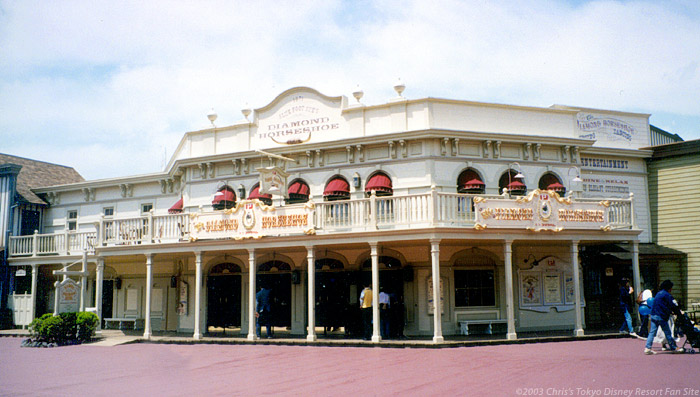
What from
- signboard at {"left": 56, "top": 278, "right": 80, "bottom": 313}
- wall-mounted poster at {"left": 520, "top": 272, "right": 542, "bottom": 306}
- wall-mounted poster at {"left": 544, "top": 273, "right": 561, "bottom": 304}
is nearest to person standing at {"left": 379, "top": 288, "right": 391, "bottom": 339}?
wall-mounted poster at {"left": 520, "top": 272, "right": 542, "bottom": 306}

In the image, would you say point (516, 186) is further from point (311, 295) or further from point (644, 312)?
point (311, 295)

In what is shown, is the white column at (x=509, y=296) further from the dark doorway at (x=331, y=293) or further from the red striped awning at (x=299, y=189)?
the red striped awning at (x=299, y=189)

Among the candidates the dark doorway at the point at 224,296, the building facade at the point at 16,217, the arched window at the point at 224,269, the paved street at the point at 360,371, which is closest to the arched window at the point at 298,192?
the arched window at the point at 224,269

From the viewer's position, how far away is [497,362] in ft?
41.4

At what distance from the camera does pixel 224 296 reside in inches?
880

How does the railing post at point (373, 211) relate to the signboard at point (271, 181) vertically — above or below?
below

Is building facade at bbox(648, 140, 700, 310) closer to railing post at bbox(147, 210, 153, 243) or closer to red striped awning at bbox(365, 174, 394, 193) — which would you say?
red striped awning at bbox(365, 174, 394, 193)

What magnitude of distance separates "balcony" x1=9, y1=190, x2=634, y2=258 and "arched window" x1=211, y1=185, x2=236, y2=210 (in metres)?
1.98

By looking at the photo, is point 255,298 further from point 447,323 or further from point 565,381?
point 565,381

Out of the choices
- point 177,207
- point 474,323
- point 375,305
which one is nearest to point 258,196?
point 177,207

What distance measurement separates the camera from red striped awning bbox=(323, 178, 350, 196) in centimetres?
2042

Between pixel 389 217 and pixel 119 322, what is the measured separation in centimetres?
1413

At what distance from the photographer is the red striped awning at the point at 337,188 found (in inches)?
804

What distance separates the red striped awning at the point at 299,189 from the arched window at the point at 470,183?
17.7ft
